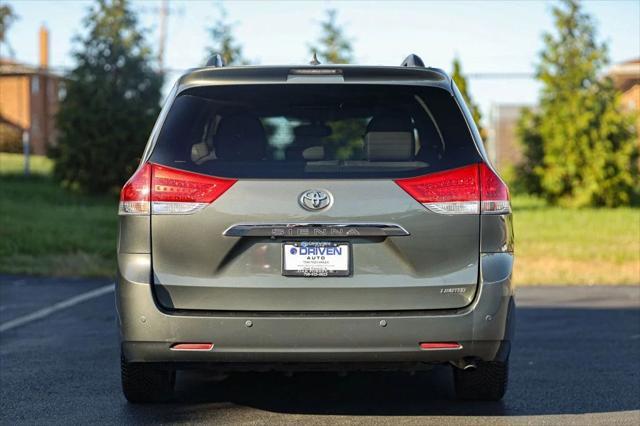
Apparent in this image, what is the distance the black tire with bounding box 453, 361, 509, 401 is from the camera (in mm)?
5949

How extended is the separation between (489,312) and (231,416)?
1.54 meters

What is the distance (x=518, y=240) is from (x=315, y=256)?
11.9 meters

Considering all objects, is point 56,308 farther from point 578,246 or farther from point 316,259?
point 578,246

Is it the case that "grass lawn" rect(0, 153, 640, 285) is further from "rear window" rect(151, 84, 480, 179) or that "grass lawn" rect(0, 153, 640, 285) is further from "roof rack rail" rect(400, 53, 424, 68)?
"rear window" rect(151, 84, 480, 179)

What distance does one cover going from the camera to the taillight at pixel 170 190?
17.0 feet

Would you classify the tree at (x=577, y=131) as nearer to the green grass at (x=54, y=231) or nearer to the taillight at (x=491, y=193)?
the green grass at (x=54, y=231)

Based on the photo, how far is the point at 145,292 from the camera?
17.1 feet

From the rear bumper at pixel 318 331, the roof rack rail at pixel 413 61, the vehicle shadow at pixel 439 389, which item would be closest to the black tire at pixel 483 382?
the vehicle shadow at pixel 439 389

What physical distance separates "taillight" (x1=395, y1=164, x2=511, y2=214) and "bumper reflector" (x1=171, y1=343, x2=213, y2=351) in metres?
1.16

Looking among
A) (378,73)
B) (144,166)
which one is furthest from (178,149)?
(378,73)

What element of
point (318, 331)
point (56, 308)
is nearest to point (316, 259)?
point (318, 331)

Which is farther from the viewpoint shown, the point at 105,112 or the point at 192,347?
the point at 105,112

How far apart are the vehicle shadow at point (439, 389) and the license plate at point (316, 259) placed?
3.80 feet

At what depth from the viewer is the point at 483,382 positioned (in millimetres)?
6055
